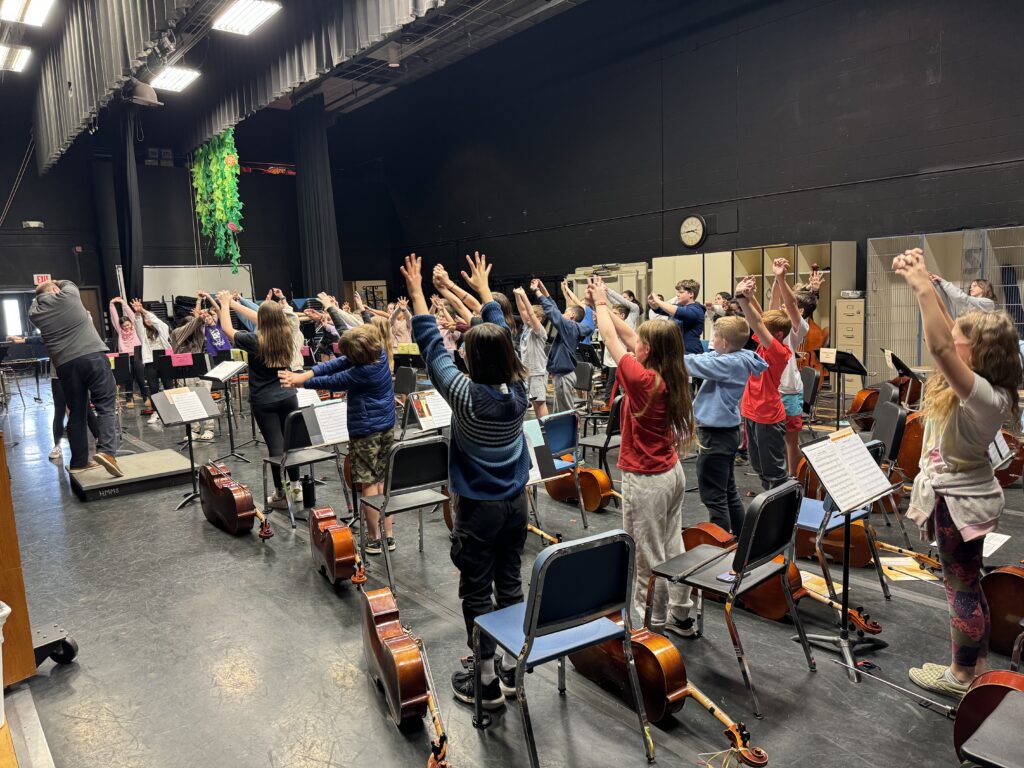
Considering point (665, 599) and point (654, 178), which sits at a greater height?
point (654, 178)

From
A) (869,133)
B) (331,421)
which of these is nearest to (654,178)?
(869,133)

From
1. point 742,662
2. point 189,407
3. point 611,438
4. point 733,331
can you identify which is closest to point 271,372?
point 189,407

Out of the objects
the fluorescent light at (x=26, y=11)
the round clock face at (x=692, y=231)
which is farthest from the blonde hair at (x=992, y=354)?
the fluorescent light at (x=26, y=11)

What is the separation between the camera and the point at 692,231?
11.7 metres

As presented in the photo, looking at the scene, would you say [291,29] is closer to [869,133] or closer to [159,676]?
[869,133]

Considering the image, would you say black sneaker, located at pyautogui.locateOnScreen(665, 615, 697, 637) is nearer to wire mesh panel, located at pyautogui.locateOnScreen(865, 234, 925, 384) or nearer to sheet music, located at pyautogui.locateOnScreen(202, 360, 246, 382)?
sheet music, located at pyautogui.locateOnScreen(202, 360, 246, 382)

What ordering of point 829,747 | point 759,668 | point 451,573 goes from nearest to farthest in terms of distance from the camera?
point 829,747 < point 759,668 < point 451,573

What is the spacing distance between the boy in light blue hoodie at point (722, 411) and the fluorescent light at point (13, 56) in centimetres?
1230

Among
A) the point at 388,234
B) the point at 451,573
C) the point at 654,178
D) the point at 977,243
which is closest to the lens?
the point at 451,573

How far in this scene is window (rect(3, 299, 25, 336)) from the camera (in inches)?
605

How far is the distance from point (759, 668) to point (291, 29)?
9.91 m

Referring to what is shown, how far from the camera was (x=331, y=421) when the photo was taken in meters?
4.58

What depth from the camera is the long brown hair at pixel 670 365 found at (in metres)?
2.90

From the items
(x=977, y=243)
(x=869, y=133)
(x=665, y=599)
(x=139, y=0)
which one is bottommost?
(x=665, y=599)
